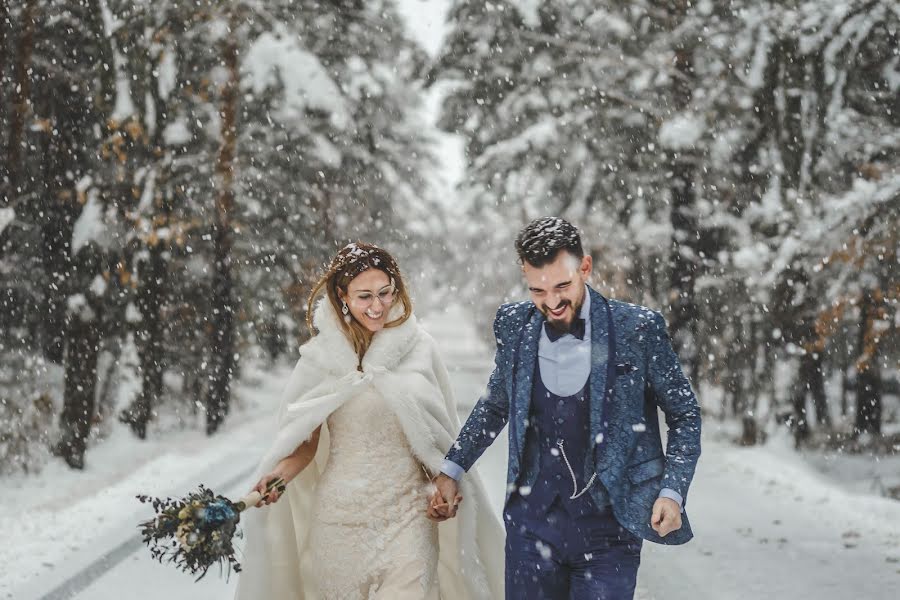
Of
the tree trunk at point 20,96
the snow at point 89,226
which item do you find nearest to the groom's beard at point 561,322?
the snow at point 89,226

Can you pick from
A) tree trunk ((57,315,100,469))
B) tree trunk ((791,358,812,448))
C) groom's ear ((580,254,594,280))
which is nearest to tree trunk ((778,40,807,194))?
tree trunk ((791,358,812,448))

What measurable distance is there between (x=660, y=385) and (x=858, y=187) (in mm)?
7091

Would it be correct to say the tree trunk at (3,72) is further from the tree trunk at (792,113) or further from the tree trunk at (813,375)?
the tree trunk at (813,375)

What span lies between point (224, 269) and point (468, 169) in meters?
5.63

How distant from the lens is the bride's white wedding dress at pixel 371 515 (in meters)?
4.00

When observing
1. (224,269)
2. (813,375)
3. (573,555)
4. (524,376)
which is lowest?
(573,555)

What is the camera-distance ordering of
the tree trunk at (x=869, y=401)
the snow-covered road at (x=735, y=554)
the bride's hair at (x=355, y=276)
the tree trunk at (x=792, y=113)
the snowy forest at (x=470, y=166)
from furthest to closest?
the tree trunk at (x=869, y=401), the snowy forest at (x=470, y=166), the tree trunk at (x=792, y=113), the snow-covered road at (x=735, y=554), the bride's hair at (x=355, y=276)

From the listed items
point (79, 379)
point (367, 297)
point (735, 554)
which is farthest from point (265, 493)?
point (79, 379)

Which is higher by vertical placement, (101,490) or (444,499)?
(101,490)

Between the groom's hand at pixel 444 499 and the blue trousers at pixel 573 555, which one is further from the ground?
the groom's hand at pixel 444 499

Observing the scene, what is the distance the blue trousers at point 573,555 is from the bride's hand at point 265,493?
3.44 ft

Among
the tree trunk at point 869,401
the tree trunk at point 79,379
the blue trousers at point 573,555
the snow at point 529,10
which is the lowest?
the blue trousers at point 573,555

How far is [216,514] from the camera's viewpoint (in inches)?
134

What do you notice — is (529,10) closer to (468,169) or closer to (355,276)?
(468,169)
